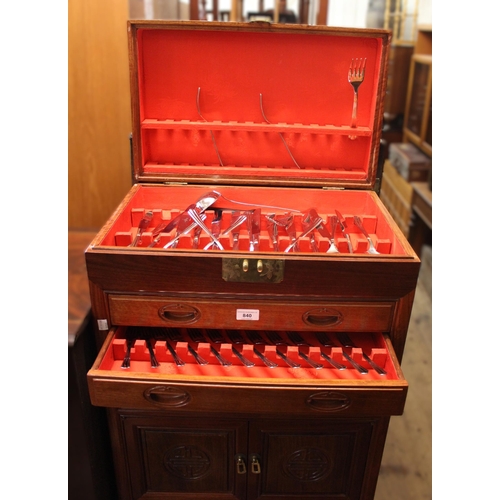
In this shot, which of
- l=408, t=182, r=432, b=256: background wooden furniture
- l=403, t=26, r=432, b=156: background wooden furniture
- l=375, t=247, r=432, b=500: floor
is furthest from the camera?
l=403, t=26, r=432, b=156: background wooden furniture

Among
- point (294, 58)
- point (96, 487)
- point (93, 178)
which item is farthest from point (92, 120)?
point (96, 487)

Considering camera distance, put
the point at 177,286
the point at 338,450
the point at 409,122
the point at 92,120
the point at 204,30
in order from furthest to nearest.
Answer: the point at 409,122 < the point at 92,120 < the point at 204,30 < the point at 338,450 < the point at 177,286

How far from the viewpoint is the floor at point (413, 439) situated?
1601 mm

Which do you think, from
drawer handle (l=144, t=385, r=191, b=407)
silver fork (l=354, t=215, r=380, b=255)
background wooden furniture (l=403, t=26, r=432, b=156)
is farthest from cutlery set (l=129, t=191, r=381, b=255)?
background wooden furniture (l=403, t=26, r=432, b=156)

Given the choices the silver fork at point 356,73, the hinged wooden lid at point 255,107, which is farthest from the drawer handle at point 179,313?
the silver fork at point 356,73

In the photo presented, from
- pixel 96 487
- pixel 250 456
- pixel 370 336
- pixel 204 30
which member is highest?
pixel 204 30

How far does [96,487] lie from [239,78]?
1.19 meters

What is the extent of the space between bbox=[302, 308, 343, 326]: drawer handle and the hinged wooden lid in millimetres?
462

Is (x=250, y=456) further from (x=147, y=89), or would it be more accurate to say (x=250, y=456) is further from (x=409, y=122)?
(x=409, y=122)

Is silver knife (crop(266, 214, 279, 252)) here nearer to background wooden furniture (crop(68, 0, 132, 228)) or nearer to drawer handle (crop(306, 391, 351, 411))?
drawer handle (crop(306, 391, 351, 411))

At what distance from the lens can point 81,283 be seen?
1.35m

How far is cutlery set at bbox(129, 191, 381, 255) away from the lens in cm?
122

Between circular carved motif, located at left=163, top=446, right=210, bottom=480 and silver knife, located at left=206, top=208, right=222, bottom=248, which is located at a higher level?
silver knife, located at left=206, top=208, right=222, bottom=248

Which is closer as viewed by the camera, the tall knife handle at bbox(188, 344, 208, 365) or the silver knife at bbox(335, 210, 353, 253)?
the tall knife handle at bbox(188, 344, 208, 365)
